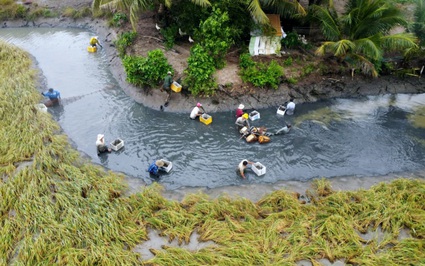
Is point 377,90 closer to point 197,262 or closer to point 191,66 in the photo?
point 191,66

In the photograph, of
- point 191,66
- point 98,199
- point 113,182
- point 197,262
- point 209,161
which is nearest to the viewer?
point 197,262

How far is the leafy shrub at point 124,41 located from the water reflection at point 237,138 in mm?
1930

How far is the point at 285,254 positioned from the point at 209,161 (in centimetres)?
467

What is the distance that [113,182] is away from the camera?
10438 mm

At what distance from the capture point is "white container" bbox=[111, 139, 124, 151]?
12225 millimetres

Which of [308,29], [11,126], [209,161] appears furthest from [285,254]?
[308,29]

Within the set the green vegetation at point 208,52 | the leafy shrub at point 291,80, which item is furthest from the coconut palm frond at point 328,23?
the green vegetation at point 208,52

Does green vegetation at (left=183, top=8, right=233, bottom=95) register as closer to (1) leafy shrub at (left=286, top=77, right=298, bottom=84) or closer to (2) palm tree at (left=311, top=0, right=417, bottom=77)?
(1) leafy shrub at (left=286, top=77, right=298, bottom=84)

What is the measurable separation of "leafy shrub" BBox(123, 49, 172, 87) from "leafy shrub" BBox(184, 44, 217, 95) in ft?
3.64

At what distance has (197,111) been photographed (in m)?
13.7

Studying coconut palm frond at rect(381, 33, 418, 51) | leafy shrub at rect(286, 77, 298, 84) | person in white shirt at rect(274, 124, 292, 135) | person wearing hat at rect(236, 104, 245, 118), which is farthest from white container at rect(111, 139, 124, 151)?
coconut palm frond at rect(381, 33, 418, 51)

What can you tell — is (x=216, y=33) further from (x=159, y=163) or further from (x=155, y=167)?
(x=155, y=167)

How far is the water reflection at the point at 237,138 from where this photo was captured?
38.0ft

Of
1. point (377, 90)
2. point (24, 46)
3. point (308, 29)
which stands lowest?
point (24, 46)
